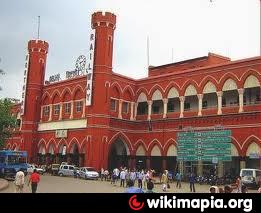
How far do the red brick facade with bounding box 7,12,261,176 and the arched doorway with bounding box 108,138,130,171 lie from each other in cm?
25

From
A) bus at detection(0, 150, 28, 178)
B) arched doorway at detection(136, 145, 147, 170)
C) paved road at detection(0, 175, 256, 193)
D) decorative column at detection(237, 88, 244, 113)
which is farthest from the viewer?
arched doorway at detection(136, 145, 147, 170)

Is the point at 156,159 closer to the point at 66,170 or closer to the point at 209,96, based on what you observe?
the point at 209,96

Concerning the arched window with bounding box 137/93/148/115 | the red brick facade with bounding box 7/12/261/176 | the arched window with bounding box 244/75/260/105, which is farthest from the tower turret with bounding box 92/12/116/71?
the arched window with bounding box 244/75/260/105

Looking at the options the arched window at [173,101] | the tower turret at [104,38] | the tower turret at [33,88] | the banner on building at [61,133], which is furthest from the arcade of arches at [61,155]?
the arched window at [173,101]

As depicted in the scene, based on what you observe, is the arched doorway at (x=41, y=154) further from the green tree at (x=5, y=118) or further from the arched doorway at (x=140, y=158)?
the arched doorway at (x=140, y=158)

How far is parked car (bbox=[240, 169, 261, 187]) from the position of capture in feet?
110

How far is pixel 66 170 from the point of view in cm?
4400

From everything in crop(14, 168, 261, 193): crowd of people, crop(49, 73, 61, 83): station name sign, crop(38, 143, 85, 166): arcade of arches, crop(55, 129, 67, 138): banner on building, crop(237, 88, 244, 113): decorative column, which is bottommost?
crop(14, 168, 261, 193): crowd of people

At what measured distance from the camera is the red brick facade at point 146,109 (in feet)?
129

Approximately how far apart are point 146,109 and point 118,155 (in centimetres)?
629

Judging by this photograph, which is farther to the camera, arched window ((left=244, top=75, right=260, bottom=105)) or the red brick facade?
the red brick facade

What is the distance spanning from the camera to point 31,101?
57.0 metres

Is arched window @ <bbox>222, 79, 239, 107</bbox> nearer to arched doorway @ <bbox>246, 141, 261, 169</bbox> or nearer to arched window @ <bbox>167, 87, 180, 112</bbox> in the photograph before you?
arched doorway @ <bbox>246, 141, 261, 169</bbox>

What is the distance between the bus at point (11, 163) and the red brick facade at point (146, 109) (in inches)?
340
